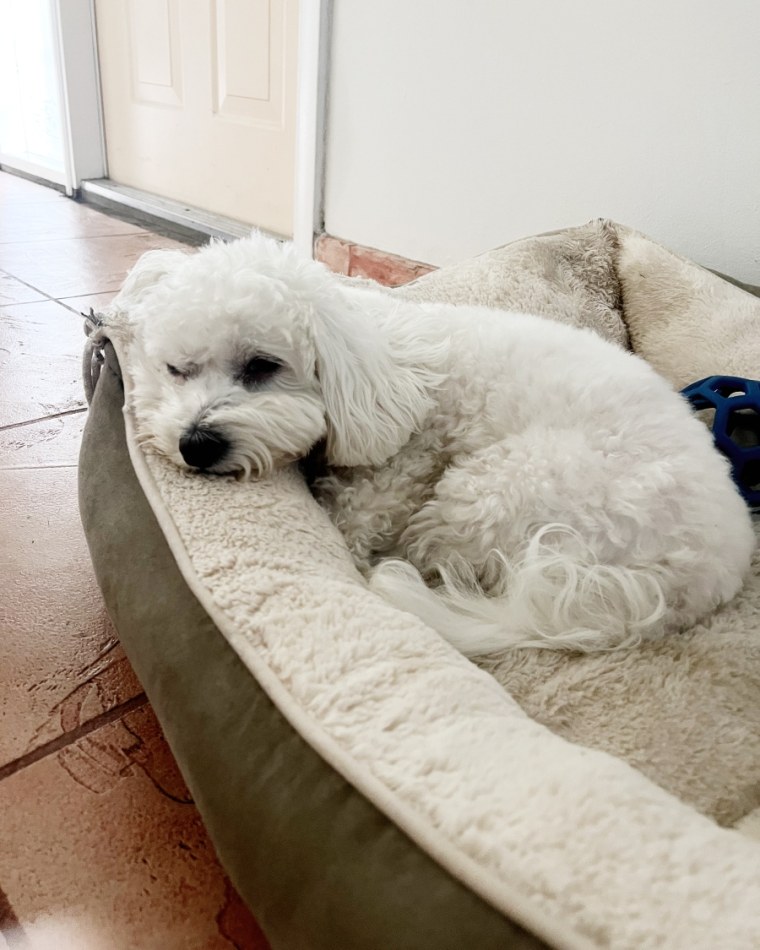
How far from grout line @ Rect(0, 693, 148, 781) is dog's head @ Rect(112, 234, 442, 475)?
327 millimetres

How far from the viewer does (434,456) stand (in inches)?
49.6

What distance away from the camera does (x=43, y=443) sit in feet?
5.44

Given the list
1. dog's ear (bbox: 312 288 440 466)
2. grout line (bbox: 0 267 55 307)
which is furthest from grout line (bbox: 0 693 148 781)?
grout line (bbox: 0 267 55 307)

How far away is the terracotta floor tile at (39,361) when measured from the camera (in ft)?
6.05

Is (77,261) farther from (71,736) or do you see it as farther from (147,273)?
(71,736)

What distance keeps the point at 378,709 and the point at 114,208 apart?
3935mm

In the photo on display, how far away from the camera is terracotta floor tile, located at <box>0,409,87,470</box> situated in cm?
158

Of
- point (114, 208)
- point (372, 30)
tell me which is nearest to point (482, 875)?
point (372, 30)

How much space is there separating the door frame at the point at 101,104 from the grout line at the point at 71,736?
1.91 m

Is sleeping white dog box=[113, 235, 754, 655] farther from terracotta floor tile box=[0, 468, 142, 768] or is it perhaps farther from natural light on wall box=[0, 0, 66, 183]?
natural light on wall box=[0, 0, 66, 183]

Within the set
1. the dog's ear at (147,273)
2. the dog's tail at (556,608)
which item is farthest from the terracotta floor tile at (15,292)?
the dog's tail at (556,608)

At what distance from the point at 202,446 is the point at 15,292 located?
200 centimetres

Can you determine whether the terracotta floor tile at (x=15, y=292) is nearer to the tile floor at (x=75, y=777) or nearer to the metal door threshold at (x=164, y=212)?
the metal door threshold at (x=164, y=212)

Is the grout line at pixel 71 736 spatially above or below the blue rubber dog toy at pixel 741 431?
below
